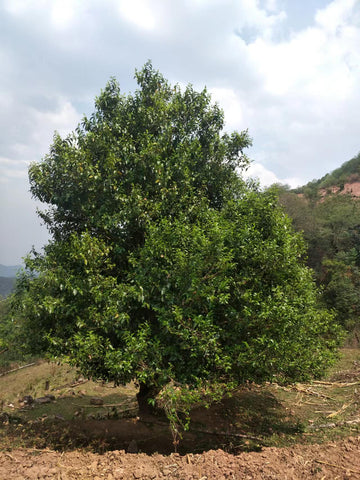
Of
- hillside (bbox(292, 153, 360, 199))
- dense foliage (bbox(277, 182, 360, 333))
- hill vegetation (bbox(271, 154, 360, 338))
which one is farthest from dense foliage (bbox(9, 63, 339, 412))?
hillside (bbox(292, 153, 360, 199))

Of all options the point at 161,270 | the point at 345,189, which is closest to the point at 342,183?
the point at 345,189

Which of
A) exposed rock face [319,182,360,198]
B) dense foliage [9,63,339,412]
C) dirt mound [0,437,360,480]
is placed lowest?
dirt mound [0,437,360,480]

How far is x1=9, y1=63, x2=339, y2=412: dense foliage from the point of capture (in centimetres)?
786

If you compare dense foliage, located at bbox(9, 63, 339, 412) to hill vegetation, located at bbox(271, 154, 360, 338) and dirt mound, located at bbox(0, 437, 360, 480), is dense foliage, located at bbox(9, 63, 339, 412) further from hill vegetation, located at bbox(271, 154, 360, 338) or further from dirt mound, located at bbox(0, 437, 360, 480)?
hill vegetation, located at bbox(271, 154, 360, 338)

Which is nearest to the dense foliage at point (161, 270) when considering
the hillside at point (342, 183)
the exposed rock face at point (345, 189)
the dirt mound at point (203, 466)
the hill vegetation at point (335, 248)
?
the dirt mound at point (203, 466)

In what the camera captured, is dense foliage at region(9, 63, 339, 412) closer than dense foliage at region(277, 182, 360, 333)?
Yes

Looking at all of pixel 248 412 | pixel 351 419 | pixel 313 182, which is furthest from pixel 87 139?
pixel 313 182

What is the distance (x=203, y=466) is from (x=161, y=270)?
14.7 ft

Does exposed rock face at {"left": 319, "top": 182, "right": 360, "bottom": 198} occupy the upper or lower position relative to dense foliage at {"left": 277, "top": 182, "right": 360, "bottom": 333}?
upper

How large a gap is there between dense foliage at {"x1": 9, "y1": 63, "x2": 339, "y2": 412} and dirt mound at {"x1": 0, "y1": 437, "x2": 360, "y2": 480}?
1723mm

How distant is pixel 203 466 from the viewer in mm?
6941

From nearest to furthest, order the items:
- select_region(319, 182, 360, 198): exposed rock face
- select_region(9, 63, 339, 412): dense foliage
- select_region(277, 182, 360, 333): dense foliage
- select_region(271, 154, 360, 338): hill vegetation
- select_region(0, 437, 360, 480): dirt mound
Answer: select_region(0, 437, 360, 480): dirt mound → select_region(9, 63, 339, 412): dense foliage → select_region(271, 154, 360, 338): hill vegetation → select_region(277, 182, 360, 333): dense foliage → select_region(319, 182, 360, 198): exposed rock face

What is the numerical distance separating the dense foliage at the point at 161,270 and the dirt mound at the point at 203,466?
1.72 metres

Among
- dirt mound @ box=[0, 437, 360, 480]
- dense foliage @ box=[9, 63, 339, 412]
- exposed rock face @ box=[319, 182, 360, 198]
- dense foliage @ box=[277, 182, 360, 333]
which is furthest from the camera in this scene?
exposed rock face @ box=[319, 182, 360, 198]
